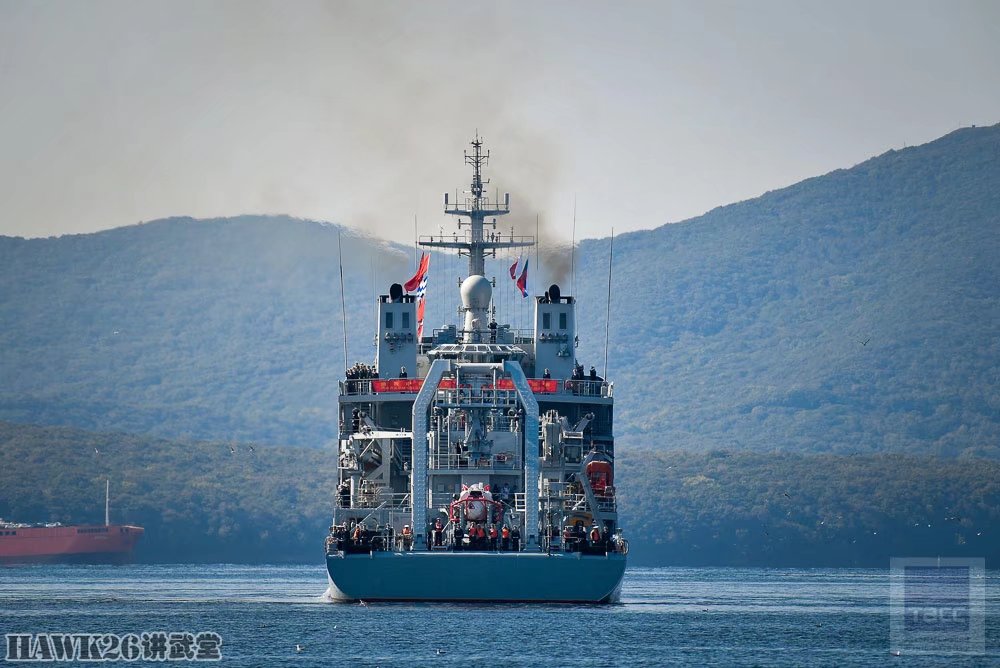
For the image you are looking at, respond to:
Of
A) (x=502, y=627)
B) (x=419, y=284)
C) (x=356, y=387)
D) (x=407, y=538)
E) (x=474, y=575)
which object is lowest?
(x=502, y=627)

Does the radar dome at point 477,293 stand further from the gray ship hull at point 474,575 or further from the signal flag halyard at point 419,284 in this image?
the gray ship hull at point 474,575

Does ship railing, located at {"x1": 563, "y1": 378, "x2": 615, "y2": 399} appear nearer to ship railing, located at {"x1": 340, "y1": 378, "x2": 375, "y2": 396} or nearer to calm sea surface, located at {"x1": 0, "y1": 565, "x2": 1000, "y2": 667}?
ship railing, located at {"x1": 340, "y1": 378, "x2": 375, "y2": 396}

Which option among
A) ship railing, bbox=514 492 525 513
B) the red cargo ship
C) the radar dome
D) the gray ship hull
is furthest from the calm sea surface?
the red cargo ship

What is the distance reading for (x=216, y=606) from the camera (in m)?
91.1

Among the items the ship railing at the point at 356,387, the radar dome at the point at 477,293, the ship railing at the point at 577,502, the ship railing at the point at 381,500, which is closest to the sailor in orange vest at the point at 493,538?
the ship railing at the point at 381,500

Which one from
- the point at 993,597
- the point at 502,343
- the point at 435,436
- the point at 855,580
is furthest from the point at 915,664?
the point at 855,580

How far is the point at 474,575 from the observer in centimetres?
7812

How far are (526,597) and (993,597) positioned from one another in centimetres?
3577

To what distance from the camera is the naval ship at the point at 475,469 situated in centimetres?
7906

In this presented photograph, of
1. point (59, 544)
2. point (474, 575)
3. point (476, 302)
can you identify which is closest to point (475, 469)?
point (474, 575)

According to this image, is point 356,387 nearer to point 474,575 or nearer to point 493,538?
point 493,538

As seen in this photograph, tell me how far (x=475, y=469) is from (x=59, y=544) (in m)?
115

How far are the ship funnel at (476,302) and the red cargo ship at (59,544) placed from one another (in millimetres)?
100567

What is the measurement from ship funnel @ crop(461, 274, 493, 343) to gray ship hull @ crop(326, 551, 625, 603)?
16.8 meters
